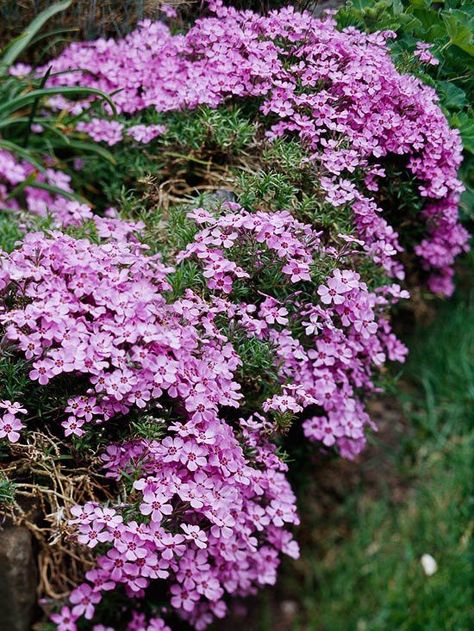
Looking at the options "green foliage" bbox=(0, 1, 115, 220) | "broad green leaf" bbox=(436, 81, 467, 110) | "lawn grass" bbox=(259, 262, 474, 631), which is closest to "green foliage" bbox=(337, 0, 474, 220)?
"broad green leaf" bbox=(436, 81, 467, 110)

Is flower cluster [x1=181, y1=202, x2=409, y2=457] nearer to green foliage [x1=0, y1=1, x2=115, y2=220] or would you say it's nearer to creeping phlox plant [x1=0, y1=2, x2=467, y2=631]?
creeping phlox plant [x1=0, y1=2, x2=467, y2=631]

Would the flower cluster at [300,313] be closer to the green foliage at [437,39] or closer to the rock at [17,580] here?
the green foliage at [437,39]

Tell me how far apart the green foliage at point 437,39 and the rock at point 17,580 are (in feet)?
5.61

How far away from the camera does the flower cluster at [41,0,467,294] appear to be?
210cm

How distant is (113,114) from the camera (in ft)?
8.19

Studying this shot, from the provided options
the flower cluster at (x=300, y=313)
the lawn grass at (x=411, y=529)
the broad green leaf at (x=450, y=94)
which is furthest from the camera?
the lawn grass at (x=411, y=529)

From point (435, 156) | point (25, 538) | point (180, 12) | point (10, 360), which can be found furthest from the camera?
point (180, 12)

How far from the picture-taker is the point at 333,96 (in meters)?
2.15

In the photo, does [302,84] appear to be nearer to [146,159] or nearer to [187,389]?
[146,159]

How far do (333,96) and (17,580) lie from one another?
1.62 meters

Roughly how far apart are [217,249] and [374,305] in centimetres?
53

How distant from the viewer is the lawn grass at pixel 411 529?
2.70 metres

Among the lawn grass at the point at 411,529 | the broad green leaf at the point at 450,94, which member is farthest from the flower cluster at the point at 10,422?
the lawn grass at the point at 411,529

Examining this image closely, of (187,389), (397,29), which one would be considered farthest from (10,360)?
(397,29)
